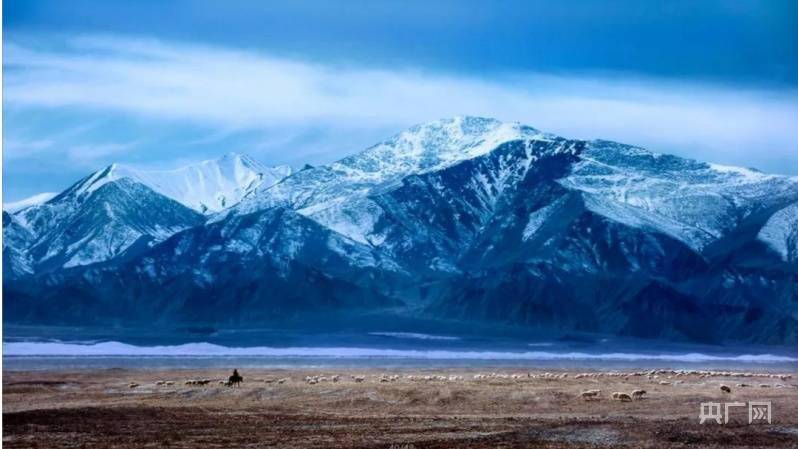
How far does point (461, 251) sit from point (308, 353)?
7756cm

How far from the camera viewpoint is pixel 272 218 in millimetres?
181000

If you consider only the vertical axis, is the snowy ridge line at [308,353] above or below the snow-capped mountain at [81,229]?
below

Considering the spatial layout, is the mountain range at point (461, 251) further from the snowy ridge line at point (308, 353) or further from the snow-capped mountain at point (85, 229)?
the snowy ridge line at point (308, 353)

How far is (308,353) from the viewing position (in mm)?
107250

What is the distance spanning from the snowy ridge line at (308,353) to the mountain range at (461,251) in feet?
97.5

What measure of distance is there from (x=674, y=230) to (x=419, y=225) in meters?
39.9

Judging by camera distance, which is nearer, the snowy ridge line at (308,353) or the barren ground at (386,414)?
the barren ground at (386,414)

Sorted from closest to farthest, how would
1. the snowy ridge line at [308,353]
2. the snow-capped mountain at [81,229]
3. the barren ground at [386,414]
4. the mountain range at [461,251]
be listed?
the barren ground at [386,414] < the snowy ridge line at [308,353] < the mountain range at [461,251] < the snow-capped mountain at [81,229]

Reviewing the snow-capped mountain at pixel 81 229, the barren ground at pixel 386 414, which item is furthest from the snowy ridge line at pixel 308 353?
the snow-capped mountain at pixel 81 229

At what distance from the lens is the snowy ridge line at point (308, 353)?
10131cm

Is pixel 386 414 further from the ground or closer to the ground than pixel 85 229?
closer to the ground

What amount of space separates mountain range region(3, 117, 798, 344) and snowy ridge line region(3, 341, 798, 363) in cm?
2971

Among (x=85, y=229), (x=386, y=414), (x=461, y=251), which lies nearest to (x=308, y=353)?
(x=386, y=414)

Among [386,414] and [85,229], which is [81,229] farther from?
[386,414]
